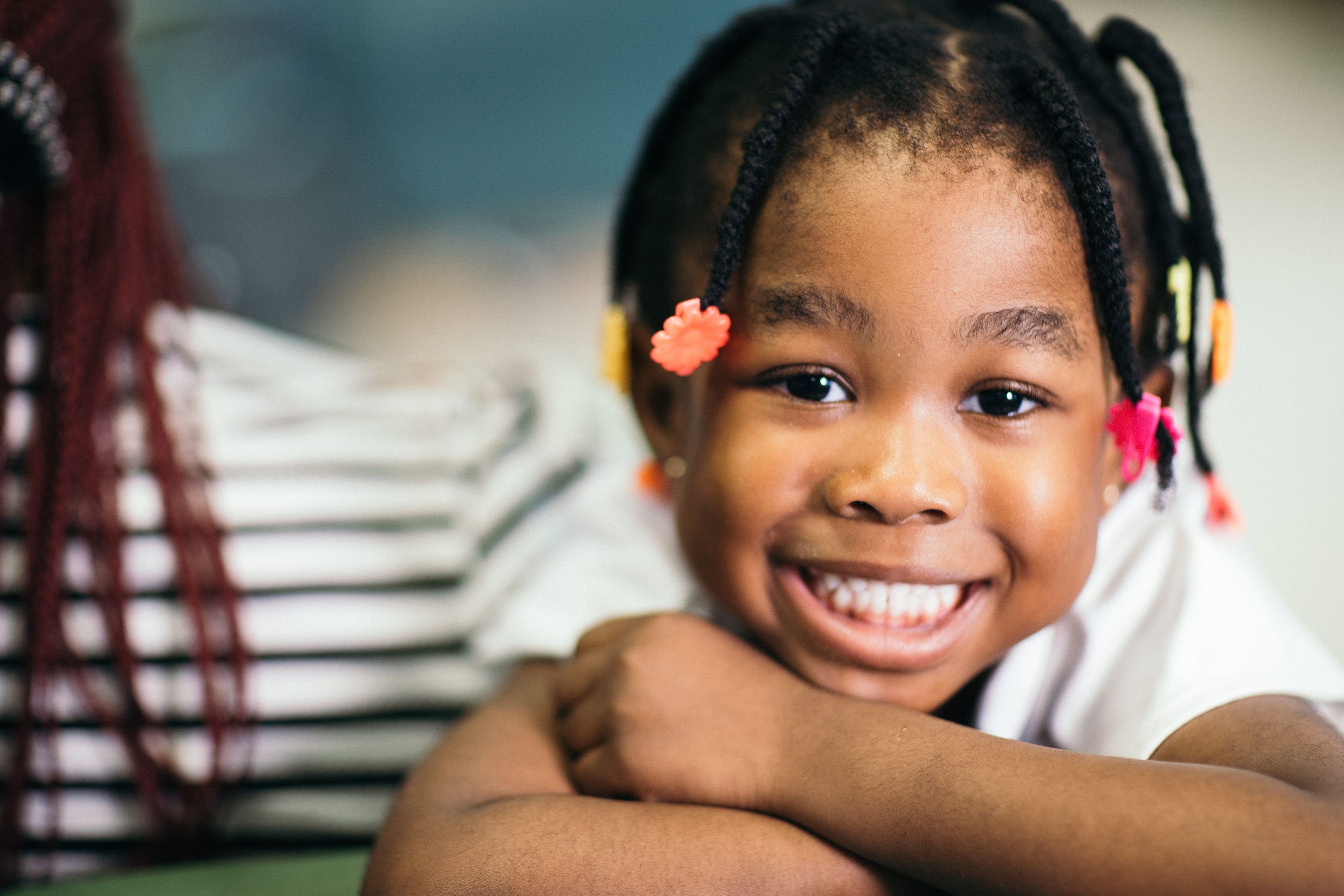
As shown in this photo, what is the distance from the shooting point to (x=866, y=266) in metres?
0.68

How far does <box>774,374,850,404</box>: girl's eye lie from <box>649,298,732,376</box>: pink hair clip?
6 cm

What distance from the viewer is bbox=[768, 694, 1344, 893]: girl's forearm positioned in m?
0.51

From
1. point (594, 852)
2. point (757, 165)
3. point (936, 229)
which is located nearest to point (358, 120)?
point (757, 165)

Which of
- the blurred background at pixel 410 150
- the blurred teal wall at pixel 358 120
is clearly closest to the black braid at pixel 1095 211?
the blurred background at pixel 410 150

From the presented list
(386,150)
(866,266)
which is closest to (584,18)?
(386,150)

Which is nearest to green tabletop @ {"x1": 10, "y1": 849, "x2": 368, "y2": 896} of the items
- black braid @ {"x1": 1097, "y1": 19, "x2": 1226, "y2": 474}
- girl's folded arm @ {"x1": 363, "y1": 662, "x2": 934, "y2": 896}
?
girl's folded arm @ {"x1": 363, "y1": 662, "x2": 934, "y2": 896}

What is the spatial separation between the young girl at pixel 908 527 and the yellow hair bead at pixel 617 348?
14cm

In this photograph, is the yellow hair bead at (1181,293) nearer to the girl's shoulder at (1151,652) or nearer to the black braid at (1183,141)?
the black braid at (1183,141)

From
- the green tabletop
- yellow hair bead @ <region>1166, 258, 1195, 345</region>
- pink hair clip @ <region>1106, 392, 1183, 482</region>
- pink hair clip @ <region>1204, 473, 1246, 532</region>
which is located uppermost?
yellow hair bead @ <region>1166, 258, 1195, 345</region>

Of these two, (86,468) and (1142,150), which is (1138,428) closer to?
(1142,150)

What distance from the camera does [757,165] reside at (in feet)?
2.34

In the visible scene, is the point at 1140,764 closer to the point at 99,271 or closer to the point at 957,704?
the point at 957,704

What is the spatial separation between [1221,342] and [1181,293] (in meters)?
0.05

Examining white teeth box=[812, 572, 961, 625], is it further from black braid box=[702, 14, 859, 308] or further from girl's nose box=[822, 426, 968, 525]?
black braid box=[702, 14, 859, 308]
